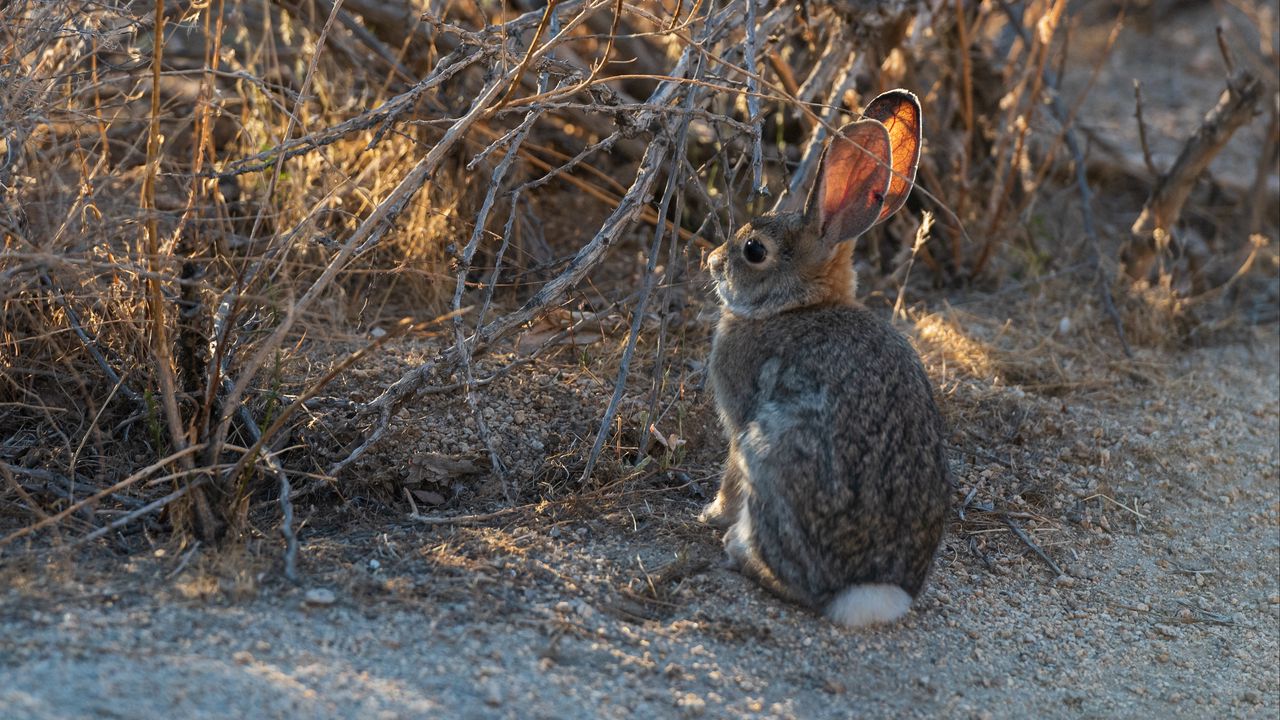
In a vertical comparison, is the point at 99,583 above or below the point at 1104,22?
below

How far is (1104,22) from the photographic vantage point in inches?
389

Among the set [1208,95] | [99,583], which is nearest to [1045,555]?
[99,583]

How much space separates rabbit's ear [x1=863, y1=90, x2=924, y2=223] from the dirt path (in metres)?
1.17

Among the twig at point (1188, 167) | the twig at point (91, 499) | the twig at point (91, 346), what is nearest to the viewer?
the twig at point (91, 499)

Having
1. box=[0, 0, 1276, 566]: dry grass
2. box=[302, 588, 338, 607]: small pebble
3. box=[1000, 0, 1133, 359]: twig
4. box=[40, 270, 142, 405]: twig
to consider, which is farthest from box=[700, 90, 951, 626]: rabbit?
box=[1000, 0, 1133, 359]: twig

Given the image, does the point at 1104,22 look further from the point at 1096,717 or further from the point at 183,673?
the point at 183,673

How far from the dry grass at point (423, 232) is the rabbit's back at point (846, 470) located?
491mm

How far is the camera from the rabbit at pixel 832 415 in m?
3.62

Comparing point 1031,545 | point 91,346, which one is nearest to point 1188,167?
point 1031,545

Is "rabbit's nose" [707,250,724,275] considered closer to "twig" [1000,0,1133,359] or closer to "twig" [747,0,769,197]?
"twig" [747,0,769,197]

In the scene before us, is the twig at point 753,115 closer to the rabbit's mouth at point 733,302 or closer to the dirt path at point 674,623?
the rabbit's mouth at point 733,302

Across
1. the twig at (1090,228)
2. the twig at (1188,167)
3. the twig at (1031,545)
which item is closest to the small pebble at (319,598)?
the twig at (1031,545)

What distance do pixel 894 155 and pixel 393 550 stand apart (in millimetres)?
1932

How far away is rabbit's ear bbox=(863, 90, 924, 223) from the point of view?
392 cm
